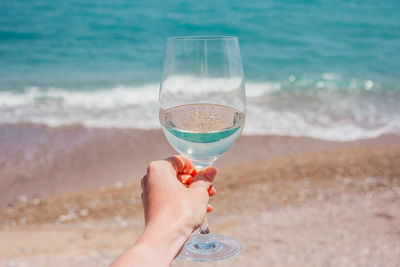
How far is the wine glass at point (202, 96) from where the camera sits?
1.64 m

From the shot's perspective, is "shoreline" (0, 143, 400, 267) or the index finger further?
"shoreline" (0, 143, 400, 267)

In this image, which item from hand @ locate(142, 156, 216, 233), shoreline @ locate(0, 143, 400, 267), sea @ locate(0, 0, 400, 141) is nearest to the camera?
hand @ locate(142, 156, 216, 233)

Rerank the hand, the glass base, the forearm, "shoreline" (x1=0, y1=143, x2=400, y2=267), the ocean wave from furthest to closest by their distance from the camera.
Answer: the ocean wave
"shoreline" (x1=0, y1=143, x2=400, y2=267)
the glass base
the hand
the forearm

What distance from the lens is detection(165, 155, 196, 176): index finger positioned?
5.87 feet

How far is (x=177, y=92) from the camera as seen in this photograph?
1718mm

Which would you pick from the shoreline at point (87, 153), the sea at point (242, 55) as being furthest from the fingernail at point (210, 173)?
the sea at point (242, 55)

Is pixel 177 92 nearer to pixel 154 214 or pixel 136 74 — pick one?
pixel 154 214

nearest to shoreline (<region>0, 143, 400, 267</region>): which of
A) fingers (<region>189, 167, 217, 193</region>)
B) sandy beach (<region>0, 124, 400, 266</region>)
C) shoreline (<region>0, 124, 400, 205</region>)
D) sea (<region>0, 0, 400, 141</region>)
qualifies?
sandy beach (<region>0, 124, 400, 266</region>)

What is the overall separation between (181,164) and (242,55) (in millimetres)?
11406

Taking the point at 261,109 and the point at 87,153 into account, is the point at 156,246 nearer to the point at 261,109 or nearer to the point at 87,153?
the point at 87,153

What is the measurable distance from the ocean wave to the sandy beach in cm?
41

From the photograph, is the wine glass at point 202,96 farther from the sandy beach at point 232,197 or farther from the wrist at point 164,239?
the sandy beach at point 232,197

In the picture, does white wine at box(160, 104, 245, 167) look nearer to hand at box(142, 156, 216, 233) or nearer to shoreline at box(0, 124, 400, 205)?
hand at box(142, 156, 216, 233)

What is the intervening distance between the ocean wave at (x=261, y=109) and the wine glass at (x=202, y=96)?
5.23 metres
